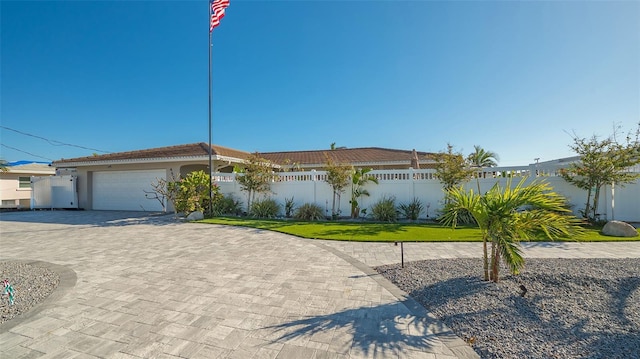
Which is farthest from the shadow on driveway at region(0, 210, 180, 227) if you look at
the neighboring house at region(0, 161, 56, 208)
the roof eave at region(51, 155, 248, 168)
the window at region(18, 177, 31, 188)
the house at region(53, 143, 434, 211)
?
the window at region(18, 177, 31, 188)

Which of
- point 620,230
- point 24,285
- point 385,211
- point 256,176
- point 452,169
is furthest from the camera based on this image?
point 256,176

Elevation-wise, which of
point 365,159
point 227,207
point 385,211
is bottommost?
point 227,207

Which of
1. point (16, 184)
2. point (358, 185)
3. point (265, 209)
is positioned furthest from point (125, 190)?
A: point (358, 185)

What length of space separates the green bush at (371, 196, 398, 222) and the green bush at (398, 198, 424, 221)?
1.60 feet

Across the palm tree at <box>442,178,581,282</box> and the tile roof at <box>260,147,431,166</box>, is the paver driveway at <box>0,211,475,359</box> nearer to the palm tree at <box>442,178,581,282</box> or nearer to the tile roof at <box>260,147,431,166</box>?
the palm tree at <box>442,178,581,282</box>

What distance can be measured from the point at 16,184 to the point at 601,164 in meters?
39.4

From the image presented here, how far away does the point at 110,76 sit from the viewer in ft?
48.8

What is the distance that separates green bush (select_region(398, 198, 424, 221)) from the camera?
11.3 metres

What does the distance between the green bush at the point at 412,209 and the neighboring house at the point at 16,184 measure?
2928 centimetres

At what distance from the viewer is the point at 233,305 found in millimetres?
3660

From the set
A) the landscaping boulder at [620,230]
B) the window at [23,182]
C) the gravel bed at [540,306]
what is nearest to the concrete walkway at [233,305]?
the gravel bed at [540,306]

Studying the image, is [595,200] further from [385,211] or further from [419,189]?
[385,211]

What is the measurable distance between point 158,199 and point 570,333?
17941 mm

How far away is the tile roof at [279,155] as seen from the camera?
51.2 ft
